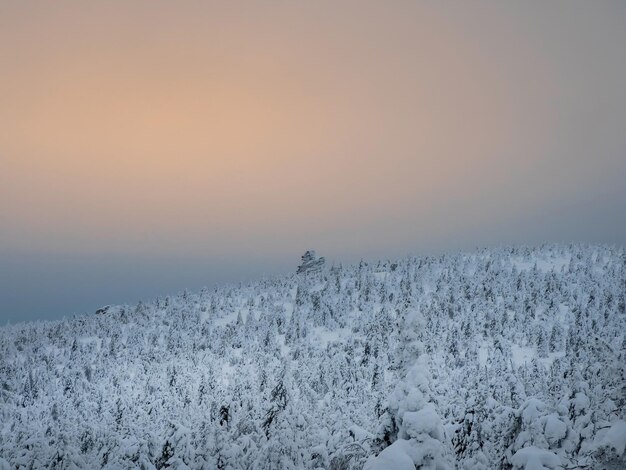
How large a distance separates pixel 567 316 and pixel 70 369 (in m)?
59.6

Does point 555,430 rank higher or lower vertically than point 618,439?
lower

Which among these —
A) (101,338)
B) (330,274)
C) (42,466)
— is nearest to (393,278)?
(330,274)

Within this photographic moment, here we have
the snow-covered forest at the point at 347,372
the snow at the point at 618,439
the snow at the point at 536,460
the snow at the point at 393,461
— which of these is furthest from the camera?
the snow-covered forest at the point at 347,372

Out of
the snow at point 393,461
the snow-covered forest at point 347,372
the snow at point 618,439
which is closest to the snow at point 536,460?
the snow-covered forest at point 347,372

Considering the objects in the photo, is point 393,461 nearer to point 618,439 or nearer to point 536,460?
point 536,460

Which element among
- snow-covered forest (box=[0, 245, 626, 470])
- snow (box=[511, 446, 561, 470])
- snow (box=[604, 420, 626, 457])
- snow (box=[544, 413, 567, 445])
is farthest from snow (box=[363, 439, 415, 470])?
snow (box=[544, 413, 567, 445])

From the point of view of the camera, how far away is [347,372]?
4869 cm

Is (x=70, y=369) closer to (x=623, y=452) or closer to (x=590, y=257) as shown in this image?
(x=623, y=452)

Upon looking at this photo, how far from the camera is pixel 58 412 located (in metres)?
49.8

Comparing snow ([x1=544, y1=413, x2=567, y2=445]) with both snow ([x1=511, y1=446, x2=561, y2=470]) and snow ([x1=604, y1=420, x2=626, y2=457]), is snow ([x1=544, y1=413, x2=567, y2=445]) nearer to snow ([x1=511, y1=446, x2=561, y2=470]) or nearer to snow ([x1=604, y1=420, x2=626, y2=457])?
snow ([x1=511, y1=446, x2=561, y2=470])

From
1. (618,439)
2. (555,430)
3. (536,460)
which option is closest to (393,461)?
(536,460)

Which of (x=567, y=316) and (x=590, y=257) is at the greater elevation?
(x=590, y=257)

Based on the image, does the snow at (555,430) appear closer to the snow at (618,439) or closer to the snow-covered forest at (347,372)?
the snow-covered forest at (347,372)

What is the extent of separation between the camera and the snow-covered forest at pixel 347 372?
9.63 meters
